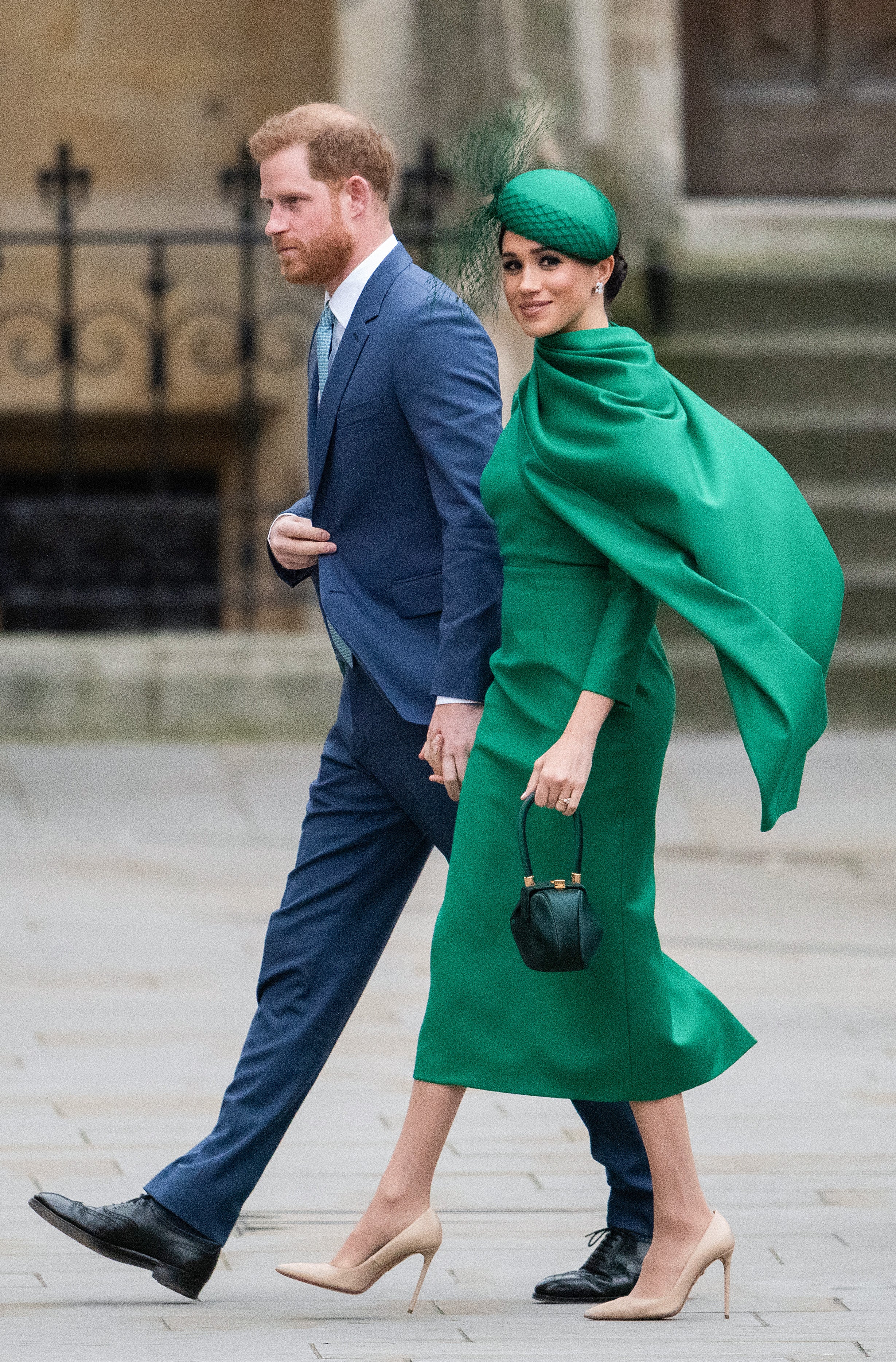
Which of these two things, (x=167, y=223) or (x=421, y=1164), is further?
(x=167, y=223)

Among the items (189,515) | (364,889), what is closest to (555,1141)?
(364,889)

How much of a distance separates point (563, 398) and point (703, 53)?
Result: 25.4 feet

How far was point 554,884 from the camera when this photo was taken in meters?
3.78

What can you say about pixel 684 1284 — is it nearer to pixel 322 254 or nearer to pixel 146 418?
pixel 322 254

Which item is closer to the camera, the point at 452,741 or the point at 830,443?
the point at 452,741

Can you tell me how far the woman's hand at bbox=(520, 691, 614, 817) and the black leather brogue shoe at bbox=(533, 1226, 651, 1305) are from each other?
2.60 ft

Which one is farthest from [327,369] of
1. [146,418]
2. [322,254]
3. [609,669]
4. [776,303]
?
[146,418]

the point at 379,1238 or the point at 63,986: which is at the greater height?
the point at 379,1238

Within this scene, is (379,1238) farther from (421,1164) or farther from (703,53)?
(703,53)

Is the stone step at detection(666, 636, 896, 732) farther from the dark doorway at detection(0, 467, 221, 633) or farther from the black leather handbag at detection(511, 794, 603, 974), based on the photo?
the black leather handbag at detection(511, 794, 603, 974)

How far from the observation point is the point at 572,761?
372 centimetres

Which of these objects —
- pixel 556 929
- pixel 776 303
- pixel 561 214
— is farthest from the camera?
pixel 776 303

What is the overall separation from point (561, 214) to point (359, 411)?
49 centimetres

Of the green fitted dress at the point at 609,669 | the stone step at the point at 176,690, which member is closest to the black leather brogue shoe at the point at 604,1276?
the green fitted dress at the point at 609,669
